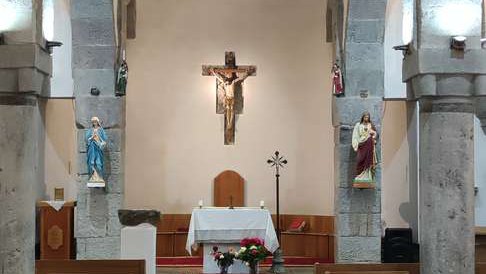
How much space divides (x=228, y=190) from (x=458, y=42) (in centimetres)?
719

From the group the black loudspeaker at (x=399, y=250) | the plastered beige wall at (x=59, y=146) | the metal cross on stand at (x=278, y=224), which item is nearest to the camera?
the black loudspeaker at (x=399, y=250)

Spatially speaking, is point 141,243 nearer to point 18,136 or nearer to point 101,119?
point 101,119

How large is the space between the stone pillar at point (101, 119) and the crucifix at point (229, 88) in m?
3.25

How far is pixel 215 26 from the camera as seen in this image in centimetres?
1282

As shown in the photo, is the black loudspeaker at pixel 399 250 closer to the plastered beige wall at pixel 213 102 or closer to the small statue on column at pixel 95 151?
the plastered beige wall at pixel 213 102

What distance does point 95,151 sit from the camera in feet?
30.8

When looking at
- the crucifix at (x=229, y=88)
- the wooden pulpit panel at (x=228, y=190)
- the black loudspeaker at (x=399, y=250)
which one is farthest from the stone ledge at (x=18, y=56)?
the wooden pulpit panel at (x=228, y=190)

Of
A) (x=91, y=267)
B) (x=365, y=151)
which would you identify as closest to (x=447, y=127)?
(x=365, y=151)

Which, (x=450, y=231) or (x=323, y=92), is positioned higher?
(x=323, y=92)

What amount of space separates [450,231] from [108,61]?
5535 millimetres

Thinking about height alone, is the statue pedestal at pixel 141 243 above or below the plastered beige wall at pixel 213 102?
below

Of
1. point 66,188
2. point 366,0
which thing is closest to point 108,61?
point 66,188

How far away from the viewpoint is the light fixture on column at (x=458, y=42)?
5953 millimetres

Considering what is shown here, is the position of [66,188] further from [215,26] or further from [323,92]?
[323,92]
